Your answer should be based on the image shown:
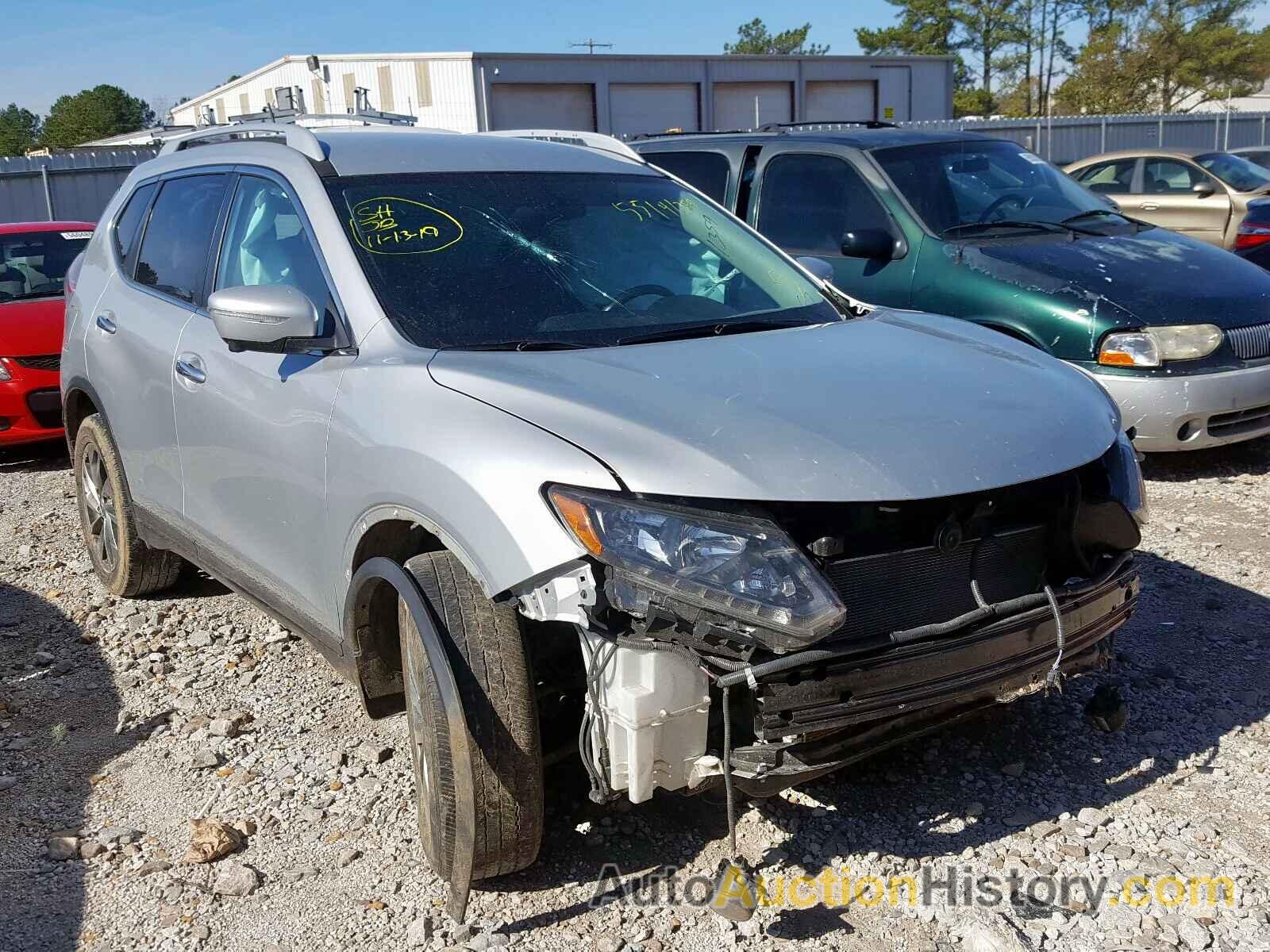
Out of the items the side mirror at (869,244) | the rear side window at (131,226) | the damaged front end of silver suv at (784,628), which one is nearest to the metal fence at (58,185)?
the rear side window at (131,226)

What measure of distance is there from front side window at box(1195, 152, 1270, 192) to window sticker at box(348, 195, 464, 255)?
1261cm

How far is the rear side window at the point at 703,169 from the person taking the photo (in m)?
7.55

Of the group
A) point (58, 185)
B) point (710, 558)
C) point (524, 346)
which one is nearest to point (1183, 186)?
point (524, 346)

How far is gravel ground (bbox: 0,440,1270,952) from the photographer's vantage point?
2.88m

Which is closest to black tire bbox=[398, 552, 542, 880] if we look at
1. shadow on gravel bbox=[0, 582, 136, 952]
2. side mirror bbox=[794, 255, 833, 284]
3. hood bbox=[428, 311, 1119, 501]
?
hood bbox=[428, 311, 1119, 501]

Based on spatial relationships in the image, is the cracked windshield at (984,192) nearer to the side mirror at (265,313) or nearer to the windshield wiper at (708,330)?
the windshield wiper at (708,330)

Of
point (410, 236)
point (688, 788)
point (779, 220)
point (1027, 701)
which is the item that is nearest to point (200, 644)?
point (410, 236)

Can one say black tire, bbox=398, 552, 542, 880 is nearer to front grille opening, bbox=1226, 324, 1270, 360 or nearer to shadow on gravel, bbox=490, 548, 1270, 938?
shadow on gravel, bbox=490, 548, 1270, 938

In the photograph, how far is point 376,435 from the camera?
302 cm

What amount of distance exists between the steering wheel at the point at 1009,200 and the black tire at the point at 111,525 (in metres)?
4.71

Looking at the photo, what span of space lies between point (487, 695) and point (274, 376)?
4.26 feet

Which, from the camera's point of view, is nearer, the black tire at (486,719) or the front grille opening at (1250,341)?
the black tire at (486,719)

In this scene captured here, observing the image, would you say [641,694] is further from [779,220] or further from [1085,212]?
[1085,212]

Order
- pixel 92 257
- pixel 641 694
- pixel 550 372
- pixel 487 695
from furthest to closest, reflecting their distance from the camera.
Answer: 1. pixel 92 257
2. pixel 550 372
3. pixel 487 695
4. pixel 641 694
